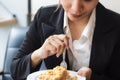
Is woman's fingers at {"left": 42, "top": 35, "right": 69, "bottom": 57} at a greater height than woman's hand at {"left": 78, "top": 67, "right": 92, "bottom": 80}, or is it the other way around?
woman's fingers at {"left": 42, "top": 35, "right": 69, "bottom": 57}

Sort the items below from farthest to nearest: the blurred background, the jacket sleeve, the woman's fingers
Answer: the blurred background
the jacket sleeve
the woman's fingers

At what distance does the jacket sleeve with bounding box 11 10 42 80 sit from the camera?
1102mm

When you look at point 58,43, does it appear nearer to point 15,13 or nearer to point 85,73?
point 85,73

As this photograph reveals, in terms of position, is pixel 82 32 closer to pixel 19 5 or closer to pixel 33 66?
pixel 33 66

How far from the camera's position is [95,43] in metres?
1.11

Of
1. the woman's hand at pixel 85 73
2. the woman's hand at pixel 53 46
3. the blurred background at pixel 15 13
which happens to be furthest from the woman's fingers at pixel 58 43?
the blurred background at pixel 15 13

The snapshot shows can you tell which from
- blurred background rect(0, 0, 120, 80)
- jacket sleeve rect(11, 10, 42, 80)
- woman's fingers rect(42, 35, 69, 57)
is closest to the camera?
woman's fingers rect(42, 35, 69, 57)

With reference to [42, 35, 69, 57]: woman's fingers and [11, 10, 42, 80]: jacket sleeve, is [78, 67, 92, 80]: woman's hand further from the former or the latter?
[11, 10, 42, 80]: jacket sleeve

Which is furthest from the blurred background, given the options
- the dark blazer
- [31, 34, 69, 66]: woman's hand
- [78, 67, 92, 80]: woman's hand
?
[78, 67, 92, 80]: woman's hand

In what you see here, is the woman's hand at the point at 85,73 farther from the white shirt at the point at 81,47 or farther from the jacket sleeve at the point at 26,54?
the jacket sleeve at the point at 26,54

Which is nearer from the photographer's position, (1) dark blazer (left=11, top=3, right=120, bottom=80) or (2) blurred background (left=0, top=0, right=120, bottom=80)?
(1) dark blazer (left=11, top=3, right=120, bottom=80)

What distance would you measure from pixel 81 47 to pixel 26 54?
261 millimetres

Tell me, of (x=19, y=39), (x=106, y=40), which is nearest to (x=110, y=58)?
(x=106, y=40)

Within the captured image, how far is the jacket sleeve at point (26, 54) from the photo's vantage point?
1.10 m
